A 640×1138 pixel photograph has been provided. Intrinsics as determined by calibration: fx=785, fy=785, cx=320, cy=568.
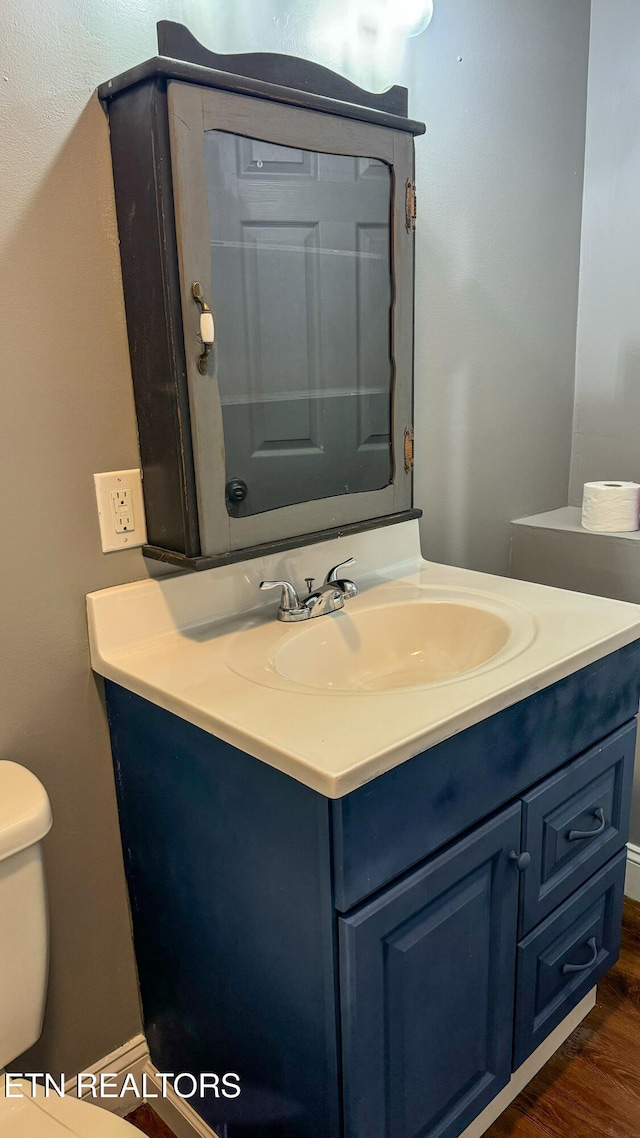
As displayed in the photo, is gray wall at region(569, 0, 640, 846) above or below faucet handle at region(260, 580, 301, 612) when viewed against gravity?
above

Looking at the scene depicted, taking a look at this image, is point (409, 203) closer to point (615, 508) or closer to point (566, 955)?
point (615, 508)

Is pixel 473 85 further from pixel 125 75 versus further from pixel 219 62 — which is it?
pixel 125 75

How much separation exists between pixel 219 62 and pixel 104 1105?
5.64 feet

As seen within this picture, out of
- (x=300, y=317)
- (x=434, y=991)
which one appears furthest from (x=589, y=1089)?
(x=300, y=317)

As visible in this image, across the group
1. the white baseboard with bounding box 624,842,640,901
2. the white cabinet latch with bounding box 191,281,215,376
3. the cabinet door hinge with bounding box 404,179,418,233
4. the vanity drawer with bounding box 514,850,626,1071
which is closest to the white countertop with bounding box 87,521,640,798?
the white cabinet latch with bounding box 191,281,215,376

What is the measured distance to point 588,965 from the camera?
1405mm

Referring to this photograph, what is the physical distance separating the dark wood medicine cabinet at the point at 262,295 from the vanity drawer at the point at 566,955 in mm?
739

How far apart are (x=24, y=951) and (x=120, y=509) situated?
2.07ft

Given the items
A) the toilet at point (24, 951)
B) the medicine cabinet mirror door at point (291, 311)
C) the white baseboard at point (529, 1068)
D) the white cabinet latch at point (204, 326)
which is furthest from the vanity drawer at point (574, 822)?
the white cabinet latch at point (204, 326)

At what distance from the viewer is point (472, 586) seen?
1.49m

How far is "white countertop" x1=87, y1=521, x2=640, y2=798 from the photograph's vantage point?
3.01 ft

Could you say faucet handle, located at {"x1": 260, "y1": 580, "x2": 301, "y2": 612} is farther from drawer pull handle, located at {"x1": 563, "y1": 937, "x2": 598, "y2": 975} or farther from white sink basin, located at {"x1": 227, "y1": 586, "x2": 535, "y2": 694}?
drawer pull handle, located at {"x1": 563, "y1": 937, "x2": 598, "y2": 975}

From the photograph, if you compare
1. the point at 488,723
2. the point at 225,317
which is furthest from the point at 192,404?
the point at 488,723

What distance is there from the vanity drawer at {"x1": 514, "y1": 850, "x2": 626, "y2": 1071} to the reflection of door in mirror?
2.66 ft
